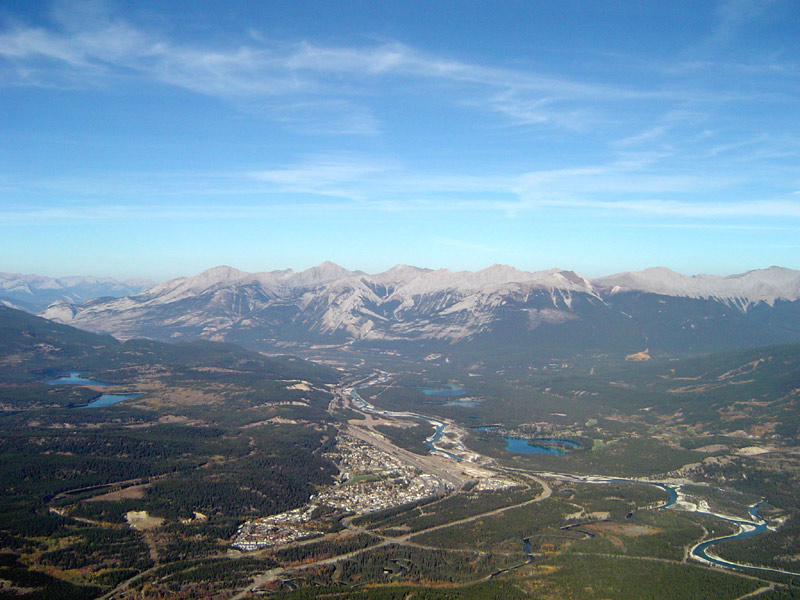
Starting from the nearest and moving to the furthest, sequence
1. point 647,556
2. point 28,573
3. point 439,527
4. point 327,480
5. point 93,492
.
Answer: point 28,573, point 647,556, point 439,527, point 93,492, point 327,480

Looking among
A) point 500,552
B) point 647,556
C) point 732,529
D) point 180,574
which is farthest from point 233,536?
point 732,529

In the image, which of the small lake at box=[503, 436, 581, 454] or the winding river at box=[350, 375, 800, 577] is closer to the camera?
the winding river at box=[350, 375, 800, 577]

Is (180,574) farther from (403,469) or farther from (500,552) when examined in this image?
(403,469)

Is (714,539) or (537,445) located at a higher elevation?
(714,539)

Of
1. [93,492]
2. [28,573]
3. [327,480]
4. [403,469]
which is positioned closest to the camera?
[28,573]

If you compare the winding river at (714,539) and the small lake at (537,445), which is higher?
the winding river at (714,539)

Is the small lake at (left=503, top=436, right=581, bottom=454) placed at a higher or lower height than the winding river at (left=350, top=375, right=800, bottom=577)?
lower

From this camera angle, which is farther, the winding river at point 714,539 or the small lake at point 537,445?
the small lake at point 537,445

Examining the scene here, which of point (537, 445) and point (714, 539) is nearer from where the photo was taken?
point (714, 539)
